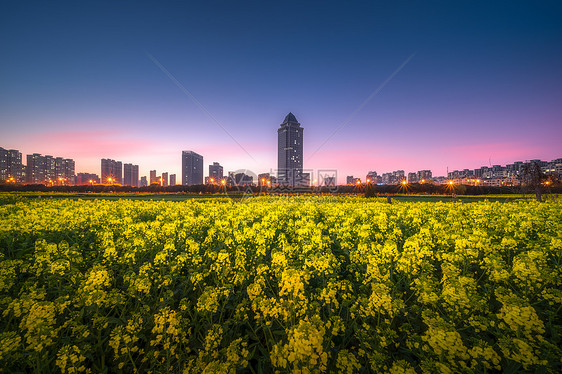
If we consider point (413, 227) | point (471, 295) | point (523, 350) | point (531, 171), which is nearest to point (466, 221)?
point (413, 227)

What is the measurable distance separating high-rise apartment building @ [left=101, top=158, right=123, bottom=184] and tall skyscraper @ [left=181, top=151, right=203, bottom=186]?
40.7 m

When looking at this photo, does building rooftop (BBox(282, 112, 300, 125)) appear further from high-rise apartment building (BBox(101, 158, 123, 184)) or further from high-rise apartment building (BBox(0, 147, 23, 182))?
high-rise apartment building (BBox(0, 147, 23, 182))

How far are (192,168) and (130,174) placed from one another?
47063 mm

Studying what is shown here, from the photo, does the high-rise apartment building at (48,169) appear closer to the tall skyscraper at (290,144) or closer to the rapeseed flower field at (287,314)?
the tall skyscraper at (290,144)

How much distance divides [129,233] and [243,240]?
3052mm

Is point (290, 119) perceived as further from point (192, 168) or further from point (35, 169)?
point (35, 169)

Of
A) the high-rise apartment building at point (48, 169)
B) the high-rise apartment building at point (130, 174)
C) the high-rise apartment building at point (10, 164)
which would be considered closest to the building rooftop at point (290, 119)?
the high-rise apartment building at point (130, 174)

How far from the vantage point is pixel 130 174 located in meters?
155

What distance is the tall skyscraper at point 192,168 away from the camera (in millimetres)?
145125

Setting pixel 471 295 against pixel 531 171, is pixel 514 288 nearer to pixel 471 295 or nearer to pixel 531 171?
pixel 471 295

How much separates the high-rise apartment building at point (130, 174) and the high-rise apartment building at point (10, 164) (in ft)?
161

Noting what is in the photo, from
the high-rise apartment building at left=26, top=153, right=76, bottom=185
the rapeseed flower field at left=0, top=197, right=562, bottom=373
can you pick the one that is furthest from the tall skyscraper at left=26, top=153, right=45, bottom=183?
the rapeseed flower field at left=0, top=197, right=562, bottom=373

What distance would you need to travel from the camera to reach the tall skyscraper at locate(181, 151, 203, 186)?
145125 millimetres

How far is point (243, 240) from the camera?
16.0 ft
